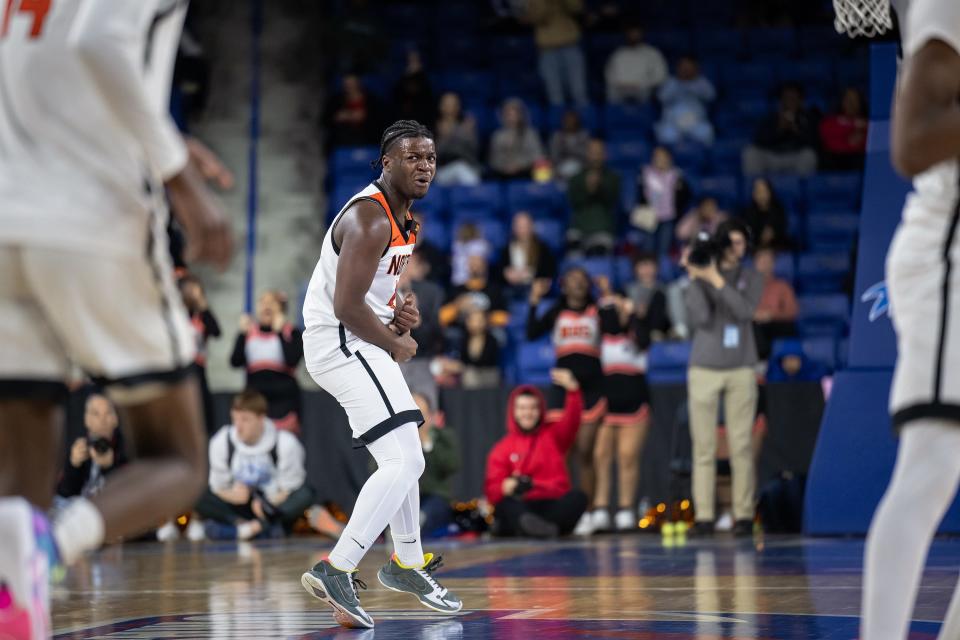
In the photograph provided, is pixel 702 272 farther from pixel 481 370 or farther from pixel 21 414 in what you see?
pixel 21 414

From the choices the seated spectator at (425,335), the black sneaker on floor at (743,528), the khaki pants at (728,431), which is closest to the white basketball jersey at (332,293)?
the khaki pants at (728,431)

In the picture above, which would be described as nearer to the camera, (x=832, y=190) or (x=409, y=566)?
(x=409, y=566)

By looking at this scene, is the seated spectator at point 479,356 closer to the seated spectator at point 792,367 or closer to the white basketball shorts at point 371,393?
the seated spectator at point 792,367

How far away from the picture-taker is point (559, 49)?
17.0 m

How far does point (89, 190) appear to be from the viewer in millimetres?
3311

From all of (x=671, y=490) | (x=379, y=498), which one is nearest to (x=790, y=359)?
(x=671, y=490)

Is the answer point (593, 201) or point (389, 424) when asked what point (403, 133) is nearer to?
point (389, 424)

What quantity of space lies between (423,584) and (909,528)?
10.5 feet

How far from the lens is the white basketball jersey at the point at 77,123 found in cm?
327

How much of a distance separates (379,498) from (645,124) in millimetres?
11250

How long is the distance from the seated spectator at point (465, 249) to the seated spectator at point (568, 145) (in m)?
1.77

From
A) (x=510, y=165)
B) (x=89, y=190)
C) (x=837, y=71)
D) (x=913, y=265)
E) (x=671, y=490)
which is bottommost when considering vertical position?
(x=671, y=490)

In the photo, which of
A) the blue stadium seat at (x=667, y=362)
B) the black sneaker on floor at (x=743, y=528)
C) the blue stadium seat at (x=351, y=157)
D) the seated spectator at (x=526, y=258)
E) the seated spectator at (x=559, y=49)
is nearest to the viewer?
the black sneaker on floor at (x=743, y=528)

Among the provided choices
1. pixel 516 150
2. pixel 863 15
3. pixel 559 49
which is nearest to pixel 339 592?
pixel 863 15
